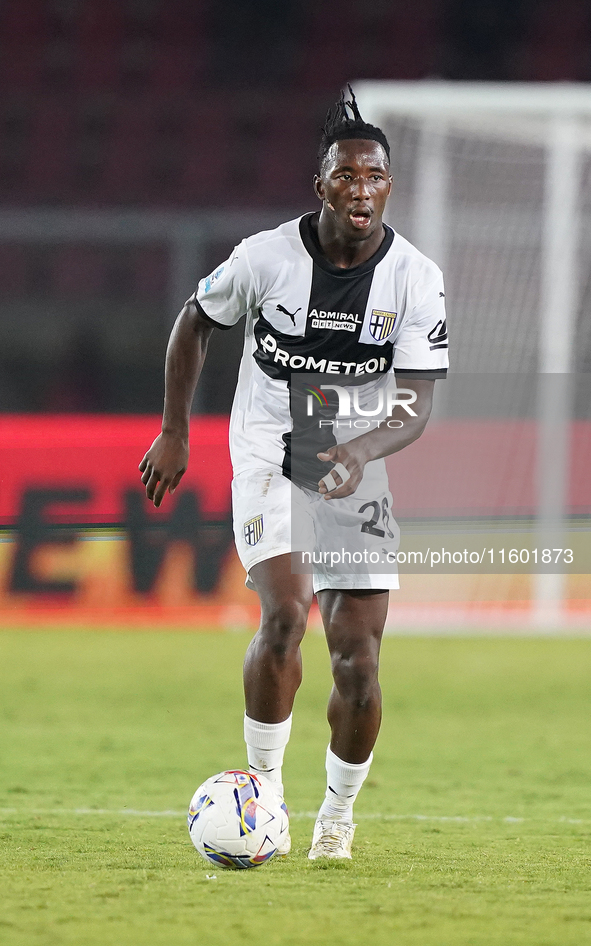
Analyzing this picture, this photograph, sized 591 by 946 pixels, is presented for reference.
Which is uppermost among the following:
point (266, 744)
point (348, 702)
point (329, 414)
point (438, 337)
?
point (438, 337)

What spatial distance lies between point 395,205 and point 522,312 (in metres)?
1.05

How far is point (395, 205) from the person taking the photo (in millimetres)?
7945

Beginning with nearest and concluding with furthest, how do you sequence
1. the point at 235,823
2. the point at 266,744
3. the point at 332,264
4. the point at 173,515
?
the point at 235,823, the point at 266,744, the point at 332,264, the point at 173,515

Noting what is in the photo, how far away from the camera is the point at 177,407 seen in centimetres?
358

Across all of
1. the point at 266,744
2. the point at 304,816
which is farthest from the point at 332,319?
the point at 304,816

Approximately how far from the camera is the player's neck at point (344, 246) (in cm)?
352

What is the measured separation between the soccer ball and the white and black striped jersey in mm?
918

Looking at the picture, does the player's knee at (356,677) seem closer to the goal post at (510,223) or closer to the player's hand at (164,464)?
the player's hand at (164,464)

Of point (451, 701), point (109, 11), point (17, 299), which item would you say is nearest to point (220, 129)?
point (109, 11)

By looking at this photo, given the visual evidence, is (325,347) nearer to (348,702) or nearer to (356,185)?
(356,185)

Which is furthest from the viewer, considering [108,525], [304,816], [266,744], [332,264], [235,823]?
[108,525]

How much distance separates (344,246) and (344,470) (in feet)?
2.18

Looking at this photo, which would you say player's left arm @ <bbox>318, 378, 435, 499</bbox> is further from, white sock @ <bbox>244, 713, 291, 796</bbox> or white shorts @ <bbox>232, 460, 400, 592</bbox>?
white sock @ <bbox>244, 713, 291, 796</bbox>

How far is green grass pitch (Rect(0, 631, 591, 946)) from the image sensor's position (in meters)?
2.65
